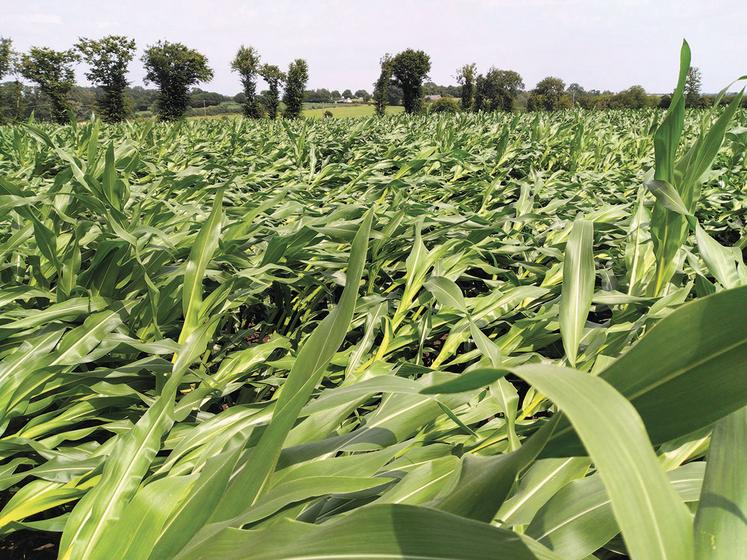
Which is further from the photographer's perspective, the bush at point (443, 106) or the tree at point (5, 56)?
the tree at point (5, 56)

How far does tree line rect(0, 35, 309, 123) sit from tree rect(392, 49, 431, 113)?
8.48m

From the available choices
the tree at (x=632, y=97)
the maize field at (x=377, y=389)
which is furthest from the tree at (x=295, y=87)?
the maize field at (x=377, y=389)

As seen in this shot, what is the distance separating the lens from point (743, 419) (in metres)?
0.43

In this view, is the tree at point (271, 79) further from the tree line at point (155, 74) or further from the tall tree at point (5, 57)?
the tall tree at point (5, 57)

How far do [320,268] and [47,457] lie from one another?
1009 mm

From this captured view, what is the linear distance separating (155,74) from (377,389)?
53.2 m

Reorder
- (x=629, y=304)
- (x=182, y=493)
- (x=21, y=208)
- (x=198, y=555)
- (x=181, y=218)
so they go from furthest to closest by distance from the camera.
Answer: (x=181, y=218)
(x=21, y=208)
(x=629, y=304)
(x=182, y=493)
(x=198, y=555)

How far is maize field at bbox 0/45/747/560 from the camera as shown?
0.35 metres

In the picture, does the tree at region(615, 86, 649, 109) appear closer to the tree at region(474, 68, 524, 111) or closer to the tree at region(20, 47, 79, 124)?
the tree at region(474, 68, 524, 111)

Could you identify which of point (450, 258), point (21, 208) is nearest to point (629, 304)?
point (450, 258)

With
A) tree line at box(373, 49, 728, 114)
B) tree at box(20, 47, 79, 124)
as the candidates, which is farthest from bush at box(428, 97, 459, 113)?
tree at box(20, 47, 79, 124)

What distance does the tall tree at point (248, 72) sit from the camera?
131ft

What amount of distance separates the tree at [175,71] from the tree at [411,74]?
19801 mm

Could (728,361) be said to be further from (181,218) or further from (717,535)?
(181,218)
